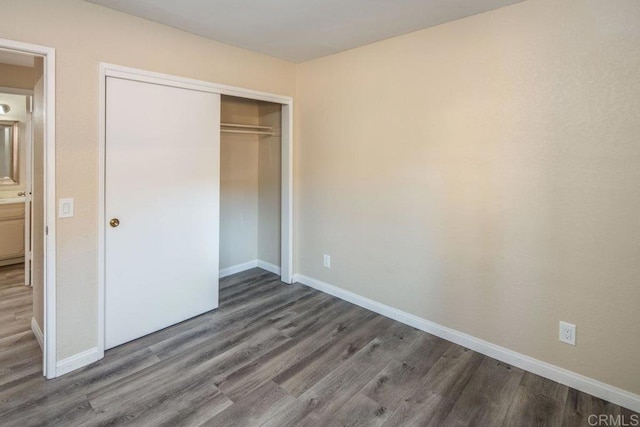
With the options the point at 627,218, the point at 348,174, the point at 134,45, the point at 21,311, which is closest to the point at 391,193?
the point at 348,174

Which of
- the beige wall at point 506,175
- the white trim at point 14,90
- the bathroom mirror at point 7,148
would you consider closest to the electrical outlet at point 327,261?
the beige wall at point 506,175

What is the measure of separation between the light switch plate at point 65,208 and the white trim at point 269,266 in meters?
2.41

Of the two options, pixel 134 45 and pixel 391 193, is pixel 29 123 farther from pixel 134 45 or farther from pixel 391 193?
pixel 391 193

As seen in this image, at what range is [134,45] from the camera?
246 cm

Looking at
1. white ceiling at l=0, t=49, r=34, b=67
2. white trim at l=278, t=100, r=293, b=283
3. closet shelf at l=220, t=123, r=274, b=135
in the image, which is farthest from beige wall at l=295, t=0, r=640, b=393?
white ceiling at l=0, t=49, r=34, b=67

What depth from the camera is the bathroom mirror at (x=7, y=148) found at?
4492 mm

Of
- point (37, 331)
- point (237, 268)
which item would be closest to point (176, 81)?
point (37, 331)

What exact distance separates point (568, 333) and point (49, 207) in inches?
135

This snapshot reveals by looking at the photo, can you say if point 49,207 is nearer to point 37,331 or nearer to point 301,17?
point 37,331

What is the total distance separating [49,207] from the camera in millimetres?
2137

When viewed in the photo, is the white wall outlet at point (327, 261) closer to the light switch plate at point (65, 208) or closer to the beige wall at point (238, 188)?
the beige wall at point (238, 188)

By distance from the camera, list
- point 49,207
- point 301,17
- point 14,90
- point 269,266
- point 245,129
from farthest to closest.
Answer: point 269,266 → point 245,129 → point 14,90 → point 301,17 → point 49,207

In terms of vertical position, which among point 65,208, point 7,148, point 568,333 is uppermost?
point 7,148

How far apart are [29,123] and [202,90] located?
9.10 ft
